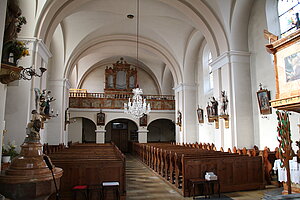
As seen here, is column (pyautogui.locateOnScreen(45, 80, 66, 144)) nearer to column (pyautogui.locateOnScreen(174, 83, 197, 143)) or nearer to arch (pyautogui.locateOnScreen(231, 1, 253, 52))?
column (pyautogui.locateOnScreen(174, 83, 197, 143))

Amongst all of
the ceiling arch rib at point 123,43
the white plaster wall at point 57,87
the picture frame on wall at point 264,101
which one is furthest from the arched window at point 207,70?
the white plaster wall at point 57,87

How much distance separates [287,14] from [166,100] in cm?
1226

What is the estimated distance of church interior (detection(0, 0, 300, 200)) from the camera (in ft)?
16.3

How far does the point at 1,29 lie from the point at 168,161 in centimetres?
655

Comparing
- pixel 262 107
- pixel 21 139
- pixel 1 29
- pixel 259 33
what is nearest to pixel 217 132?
pixel 262 107

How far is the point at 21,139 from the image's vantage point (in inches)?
277

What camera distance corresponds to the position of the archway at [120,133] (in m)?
22.3

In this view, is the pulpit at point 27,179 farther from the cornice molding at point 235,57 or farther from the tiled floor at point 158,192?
the cornice molding at point 235,57

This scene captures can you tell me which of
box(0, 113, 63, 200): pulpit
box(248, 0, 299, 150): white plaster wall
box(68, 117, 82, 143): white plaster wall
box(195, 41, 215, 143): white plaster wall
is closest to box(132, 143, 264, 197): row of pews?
box(248, 0, 299, 150): white plaster wall

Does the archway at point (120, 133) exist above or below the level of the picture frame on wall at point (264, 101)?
below

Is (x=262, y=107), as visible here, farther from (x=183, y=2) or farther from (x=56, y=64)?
(x=56, y=64)

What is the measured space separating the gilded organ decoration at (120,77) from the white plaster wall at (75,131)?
386 cm

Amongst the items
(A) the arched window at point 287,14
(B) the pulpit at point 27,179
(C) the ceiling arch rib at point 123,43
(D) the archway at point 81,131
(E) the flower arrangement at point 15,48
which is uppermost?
(C) the ceiling arch rib at point 123,43

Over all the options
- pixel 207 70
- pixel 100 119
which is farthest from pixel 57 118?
pixel 207 70
